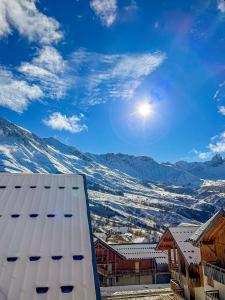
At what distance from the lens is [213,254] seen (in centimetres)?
2425

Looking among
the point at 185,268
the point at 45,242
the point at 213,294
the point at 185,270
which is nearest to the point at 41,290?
the point at 45,242

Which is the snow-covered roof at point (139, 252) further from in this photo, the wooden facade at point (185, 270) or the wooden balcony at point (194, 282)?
the wooden balcony at point (194, 282)

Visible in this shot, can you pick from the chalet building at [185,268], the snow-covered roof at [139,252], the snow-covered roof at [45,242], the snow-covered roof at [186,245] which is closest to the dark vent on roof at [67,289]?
the snow-covered roof at [45,242]

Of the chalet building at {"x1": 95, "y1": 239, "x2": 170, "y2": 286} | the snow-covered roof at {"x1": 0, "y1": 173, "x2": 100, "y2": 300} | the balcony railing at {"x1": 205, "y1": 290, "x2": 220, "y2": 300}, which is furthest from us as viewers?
the chalet building at {"x1": 95, "y1": 239, "x2": 170, "y2": 286}

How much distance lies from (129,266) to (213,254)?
107 feet

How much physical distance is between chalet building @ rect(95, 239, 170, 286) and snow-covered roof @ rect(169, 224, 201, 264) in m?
23.7

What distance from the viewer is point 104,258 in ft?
177

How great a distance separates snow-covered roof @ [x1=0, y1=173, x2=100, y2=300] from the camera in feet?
25.2

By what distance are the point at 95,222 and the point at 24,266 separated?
140m

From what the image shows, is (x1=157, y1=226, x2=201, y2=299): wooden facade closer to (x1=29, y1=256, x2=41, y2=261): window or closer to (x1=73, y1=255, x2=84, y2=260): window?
(x1=73, y1=255, x2=84, y2=260): window

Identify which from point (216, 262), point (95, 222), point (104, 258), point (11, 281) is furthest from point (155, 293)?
point (95, 222)

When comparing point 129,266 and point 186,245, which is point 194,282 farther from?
point 129,266

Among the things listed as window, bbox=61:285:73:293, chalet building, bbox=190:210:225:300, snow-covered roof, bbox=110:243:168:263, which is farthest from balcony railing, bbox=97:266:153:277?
window, bbox=61:285:73:293

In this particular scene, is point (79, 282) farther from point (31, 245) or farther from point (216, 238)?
point (216, 238)
